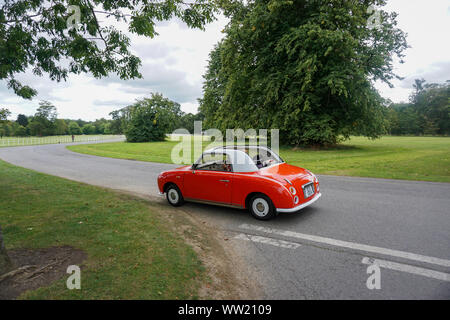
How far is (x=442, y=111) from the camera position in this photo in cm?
8281

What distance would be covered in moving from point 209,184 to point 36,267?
11.5 feet

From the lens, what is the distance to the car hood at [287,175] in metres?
5.32

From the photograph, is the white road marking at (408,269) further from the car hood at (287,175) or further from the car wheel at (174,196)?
the car wheel at (174,196)

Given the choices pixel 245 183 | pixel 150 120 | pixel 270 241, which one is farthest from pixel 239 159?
pixel 150 120

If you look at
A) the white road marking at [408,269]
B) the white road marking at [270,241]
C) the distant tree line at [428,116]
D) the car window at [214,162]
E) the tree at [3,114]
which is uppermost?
the distant tree line at [428,116]

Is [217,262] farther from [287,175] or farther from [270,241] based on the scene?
[287,175]

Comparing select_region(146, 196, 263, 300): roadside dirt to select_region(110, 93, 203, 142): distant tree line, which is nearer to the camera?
select_region(146, 196, 263, 300): roadside dirt

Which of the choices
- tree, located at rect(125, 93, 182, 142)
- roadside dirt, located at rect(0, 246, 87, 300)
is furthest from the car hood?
tree, located at rect(125, 93, 182, 142)

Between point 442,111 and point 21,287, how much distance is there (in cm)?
10883

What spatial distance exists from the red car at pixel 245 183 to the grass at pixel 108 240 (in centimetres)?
90

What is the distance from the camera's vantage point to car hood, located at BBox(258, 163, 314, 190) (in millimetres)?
5324

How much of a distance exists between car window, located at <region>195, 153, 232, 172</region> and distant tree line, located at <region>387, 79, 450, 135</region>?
91.2 m

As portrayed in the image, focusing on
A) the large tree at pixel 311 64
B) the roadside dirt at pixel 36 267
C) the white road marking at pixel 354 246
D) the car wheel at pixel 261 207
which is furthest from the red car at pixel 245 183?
the large tree at pixel 311 64

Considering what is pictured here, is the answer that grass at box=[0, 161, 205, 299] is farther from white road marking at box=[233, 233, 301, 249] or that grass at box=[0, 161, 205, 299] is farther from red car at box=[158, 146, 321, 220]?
white road marking at box=[233, 233, 301, 249]
